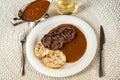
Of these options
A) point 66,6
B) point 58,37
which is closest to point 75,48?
point 58,37

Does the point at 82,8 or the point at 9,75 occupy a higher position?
the point at 82,8

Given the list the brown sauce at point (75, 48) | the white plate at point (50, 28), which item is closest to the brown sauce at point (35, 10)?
the white plate at point (50, 28)

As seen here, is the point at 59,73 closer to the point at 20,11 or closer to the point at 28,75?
the point at 28,75

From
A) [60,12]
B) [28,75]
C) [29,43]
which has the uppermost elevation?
[60,12]

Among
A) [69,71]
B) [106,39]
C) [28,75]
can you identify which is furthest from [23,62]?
[106,39]

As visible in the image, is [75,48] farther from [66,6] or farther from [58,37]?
[66,6]

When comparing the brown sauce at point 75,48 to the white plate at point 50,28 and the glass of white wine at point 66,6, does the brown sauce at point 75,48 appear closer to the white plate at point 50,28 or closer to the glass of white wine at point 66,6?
the white plate at point 50,28

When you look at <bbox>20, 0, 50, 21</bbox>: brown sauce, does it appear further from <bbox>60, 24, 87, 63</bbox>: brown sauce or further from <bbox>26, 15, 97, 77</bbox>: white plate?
<bbox>60, 24, 87, 63</bbox>: brown sauce
